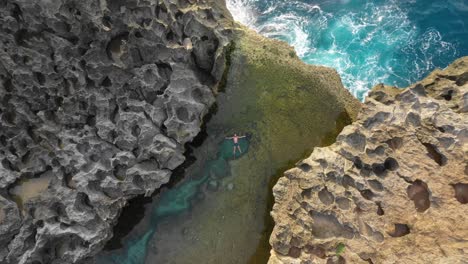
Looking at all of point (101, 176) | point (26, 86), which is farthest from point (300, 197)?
point (26, 86)

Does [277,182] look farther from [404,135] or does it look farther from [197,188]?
→ [404,135]

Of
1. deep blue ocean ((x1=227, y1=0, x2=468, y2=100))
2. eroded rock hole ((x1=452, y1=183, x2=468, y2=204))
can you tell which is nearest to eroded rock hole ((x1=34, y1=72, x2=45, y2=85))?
deep blue ocean ((x1=227, y1=0, x2=468, y2=100))

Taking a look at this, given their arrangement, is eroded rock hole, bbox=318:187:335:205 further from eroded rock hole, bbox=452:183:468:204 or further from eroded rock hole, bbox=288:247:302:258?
eroded rock hole, bbox=452:183:468:204

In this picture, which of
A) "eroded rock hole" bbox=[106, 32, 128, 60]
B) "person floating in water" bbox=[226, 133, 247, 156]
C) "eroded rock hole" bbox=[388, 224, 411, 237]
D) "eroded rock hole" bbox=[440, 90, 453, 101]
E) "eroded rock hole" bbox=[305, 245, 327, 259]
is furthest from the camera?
"person floating in water" bbox=[226, 133, 247, 156]

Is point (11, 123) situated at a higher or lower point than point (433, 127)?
lower

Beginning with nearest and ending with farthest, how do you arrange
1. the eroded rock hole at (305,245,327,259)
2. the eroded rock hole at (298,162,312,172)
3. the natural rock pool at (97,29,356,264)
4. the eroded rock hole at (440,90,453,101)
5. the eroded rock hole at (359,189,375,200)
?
1. the eroded rock hole at (305,245,327,259)
2. the eroded rock hole at (359,189,375,200)
3. the eroded rock hole at (440,90,453,101)
4. the eroded rock hole at (298,162,312,172)
5. the natural rock pool at (97,29,356,264)

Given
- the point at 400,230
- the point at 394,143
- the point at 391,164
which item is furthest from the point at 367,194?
the point at 394,143

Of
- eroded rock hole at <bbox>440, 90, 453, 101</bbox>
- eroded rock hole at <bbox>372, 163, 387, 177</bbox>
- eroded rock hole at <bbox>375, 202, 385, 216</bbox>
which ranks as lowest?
eroded rock hole at <bbox>375, 202, 385, 216</bbox>
